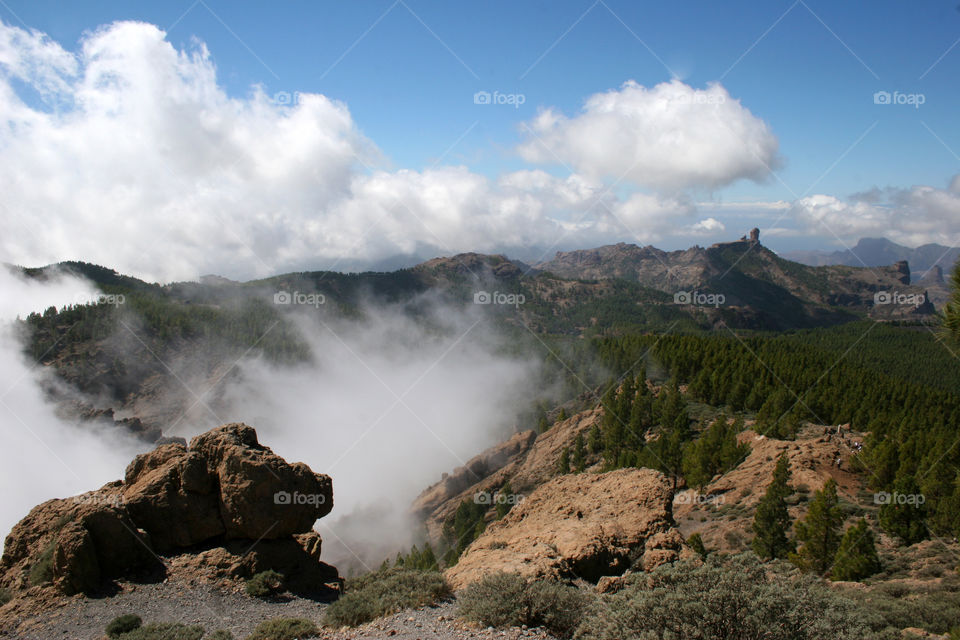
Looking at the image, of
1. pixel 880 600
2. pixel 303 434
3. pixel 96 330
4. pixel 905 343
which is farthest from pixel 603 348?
pixel 96 330

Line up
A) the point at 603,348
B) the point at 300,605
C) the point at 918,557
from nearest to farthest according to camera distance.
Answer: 1. the point at 300,605
2. the point at 918,557
3. the point at 603,348

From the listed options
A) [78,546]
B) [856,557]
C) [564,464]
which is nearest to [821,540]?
[856,557]

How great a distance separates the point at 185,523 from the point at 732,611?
22.4m

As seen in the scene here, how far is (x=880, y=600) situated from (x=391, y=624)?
667 inches

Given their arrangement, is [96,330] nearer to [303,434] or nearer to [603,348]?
[303,434]

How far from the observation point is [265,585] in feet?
69.9

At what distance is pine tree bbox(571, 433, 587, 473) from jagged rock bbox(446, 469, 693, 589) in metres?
32.9

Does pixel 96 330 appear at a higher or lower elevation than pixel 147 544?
higher

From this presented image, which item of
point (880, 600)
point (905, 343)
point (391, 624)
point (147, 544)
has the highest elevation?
point (905, 343)

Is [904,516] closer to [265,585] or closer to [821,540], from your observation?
[821,540]

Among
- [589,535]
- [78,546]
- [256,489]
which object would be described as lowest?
[589,535]

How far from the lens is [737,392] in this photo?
64438 mm

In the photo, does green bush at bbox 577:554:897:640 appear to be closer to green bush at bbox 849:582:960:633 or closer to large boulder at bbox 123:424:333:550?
green bush at bbox 849:582:960:633

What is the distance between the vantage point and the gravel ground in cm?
1440
